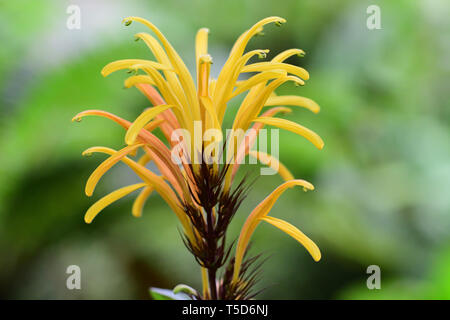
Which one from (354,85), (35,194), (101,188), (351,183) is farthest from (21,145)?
(354,85)

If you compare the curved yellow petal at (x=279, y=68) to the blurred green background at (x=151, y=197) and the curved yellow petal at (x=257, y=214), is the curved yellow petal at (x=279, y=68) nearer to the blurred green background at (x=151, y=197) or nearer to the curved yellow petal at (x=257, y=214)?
the curved yellow petal at (x=257, y=214)

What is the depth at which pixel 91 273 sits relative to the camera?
2232mm

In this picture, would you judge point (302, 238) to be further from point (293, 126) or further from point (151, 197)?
point (151, 197)

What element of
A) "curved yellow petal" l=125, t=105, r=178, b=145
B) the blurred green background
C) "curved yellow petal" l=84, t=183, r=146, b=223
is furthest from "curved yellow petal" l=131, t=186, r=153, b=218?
the blurred green background

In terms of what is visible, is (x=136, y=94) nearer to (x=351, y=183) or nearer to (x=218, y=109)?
(x=351, y=183)

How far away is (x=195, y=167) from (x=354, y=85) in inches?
100

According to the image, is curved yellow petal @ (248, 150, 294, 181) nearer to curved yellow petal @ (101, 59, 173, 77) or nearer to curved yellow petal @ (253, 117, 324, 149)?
curved yellow petal @ (253, 117, 324, 149)

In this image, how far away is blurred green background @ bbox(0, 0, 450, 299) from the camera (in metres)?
2.17

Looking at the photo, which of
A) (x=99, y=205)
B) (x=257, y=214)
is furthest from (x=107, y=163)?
(x=257, y=214)

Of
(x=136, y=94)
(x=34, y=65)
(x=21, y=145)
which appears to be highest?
(x=34, y=65)

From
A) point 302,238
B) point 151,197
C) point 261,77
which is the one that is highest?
point 151,197

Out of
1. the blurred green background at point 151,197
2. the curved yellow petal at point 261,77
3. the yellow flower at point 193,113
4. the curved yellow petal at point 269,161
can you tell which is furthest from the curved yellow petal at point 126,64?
the blurred green background at point 151,197

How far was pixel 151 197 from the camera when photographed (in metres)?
2.35
